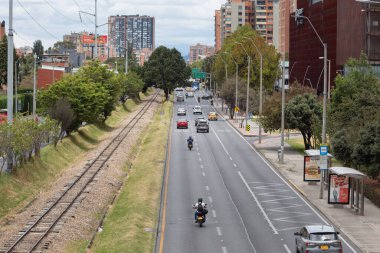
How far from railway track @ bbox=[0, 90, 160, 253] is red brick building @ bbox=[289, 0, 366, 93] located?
189ft

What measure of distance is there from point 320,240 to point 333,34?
89892mm

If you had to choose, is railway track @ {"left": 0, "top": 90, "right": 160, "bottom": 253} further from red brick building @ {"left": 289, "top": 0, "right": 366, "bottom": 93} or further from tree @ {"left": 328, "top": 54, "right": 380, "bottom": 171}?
red brick building @ {"left": 289, "top": 0, "right": 366, "bottom": 93}

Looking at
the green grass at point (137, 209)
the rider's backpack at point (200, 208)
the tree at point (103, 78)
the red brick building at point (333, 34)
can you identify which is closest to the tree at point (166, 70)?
the red brick building at point (333, 34)

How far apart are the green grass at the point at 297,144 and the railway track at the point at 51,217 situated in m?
20.2

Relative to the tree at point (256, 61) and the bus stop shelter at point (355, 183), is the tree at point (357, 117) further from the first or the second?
the tree at point (256, 61)

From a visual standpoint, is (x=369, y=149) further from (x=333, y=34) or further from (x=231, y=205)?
(x=333, y=34)

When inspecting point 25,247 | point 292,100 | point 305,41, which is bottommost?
point 25,247

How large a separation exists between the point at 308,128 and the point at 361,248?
40.7m

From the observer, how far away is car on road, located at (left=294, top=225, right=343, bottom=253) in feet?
95.2

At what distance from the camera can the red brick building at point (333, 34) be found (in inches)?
4446

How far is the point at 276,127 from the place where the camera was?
3014 inches

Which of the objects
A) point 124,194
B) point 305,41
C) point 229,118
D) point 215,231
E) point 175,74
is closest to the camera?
point 215,231

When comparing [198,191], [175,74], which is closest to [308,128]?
[198,191]

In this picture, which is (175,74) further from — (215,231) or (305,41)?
(215,231)
